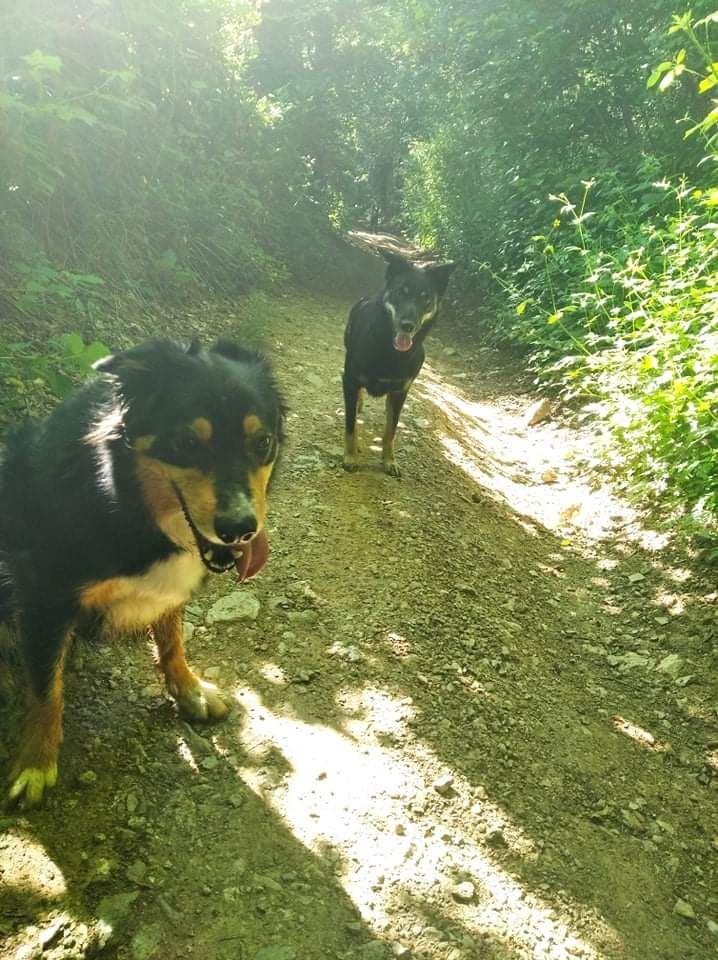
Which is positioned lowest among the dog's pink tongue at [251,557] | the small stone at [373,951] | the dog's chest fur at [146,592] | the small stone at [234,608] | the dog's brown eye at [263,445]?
the small stone at [373,951]

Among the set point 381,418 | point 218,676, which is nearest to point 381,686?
point 218,676

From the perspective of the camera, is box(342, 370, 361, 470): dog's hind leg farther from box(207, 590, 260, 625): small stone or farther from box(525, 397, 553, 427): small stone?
box(525, 397, 553, 427): small stone

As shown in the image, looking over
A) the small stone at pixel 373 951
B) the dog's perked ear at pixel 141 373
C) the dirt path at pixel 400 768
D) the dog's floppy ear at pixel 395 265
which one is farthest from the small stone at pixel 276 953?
the dog's floppy ear at pixel 395 265

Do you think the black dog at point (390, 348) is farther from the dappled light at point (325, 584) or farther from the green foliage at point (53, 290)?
the green foliage at point (53, 290)

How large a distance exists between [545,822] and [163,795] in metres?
1.57

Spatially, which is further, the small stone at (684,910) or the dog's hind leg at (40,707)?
the small stone at (684,910)

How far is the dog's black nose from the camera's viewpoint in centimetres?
207

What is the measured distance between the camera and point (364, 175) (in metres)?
15.6

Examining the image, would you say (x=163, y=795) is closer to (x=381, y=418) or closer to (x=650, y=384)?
(x=650, y=384)

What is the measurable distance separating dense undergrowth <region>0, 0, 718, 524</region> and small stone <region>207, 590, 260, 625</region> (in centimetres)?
155

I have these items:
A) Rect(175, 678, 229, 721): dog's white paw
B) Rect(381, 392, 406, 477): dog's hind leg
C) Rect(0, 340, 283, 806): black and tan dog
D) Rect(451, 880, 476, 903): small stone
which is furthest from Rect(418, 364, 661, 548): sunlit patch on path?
Rect(0, 340, 283, 806): black and tan dog

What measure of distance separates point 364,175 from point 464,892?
16.0 metres

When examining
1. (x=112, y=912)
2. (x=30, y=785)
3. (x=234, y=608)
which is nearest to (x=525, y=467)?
(x=234, y=608)

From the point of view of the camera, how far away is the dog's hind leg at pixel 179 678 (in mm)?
2830
